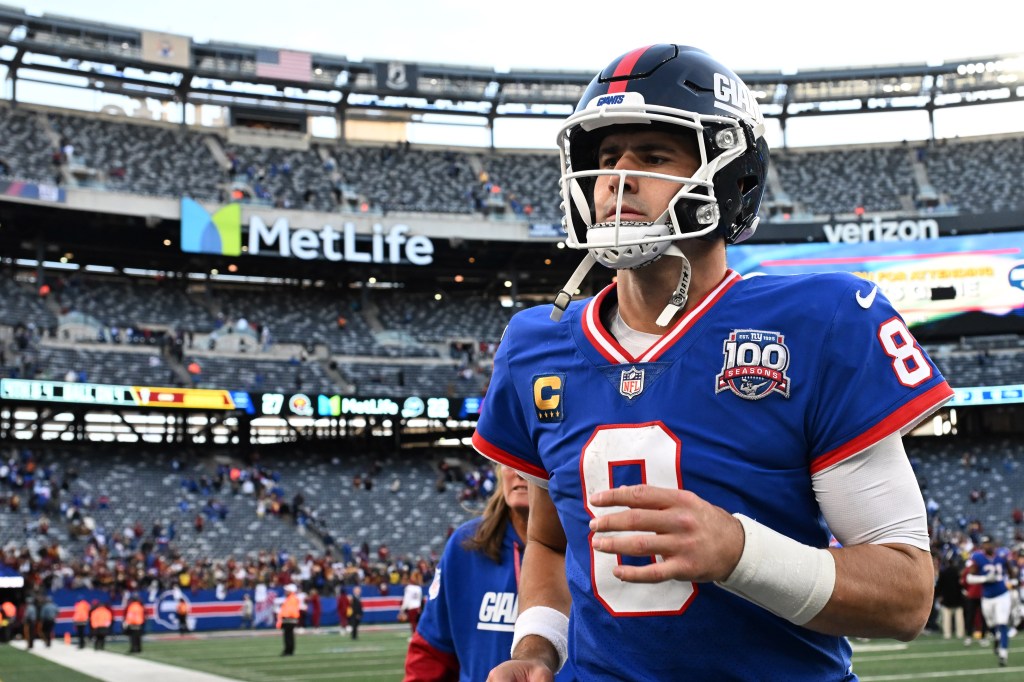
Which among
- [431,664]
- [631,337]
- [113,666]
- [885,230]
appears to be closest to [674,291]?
[631,337]

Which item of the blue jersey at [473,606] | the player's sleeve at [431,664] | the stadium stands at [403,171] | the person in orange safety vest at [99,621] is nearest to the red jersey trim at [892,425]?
the blue jersey at [473,606]

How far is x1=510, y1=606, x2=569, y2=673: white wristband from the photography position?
265 centimetres

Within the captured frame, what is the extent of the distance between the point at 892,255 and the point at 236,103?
84.2ft

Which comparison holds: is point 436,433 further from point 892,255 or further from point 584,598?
point 584,598

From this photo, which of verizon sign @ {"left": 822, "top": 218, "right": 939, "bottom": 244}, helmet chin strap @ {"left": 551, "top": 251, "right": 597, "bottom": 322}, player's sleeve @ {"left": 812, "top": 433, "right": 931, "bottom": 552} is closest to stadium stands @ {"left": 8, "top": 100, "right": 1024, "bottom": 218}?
verizon sign @ {"left": 822, "top": 218, "right": 939, "bottom": 244}

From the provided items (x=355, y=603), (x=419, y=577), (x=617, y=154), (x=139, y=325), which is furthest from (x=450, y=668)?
(x=139, y=325)

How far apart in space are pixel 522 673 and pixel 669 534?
28.5 inches

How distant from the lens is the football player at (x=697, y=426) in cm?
207

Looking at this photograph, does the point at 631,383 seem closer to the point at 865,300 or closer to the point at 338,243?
the point at 865,300

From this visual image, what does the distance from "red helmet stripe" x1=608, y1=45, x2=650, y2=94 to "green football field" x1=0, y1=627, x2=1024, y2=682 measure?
35.7ft

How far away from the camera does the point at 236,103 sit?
148ft

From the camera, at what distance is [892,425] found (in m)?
2.13

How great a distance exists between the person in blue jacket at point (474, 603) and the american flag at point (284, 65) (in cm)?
4032

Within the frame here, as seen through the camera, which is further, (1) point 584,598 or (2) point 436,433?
(2) point 436,433
